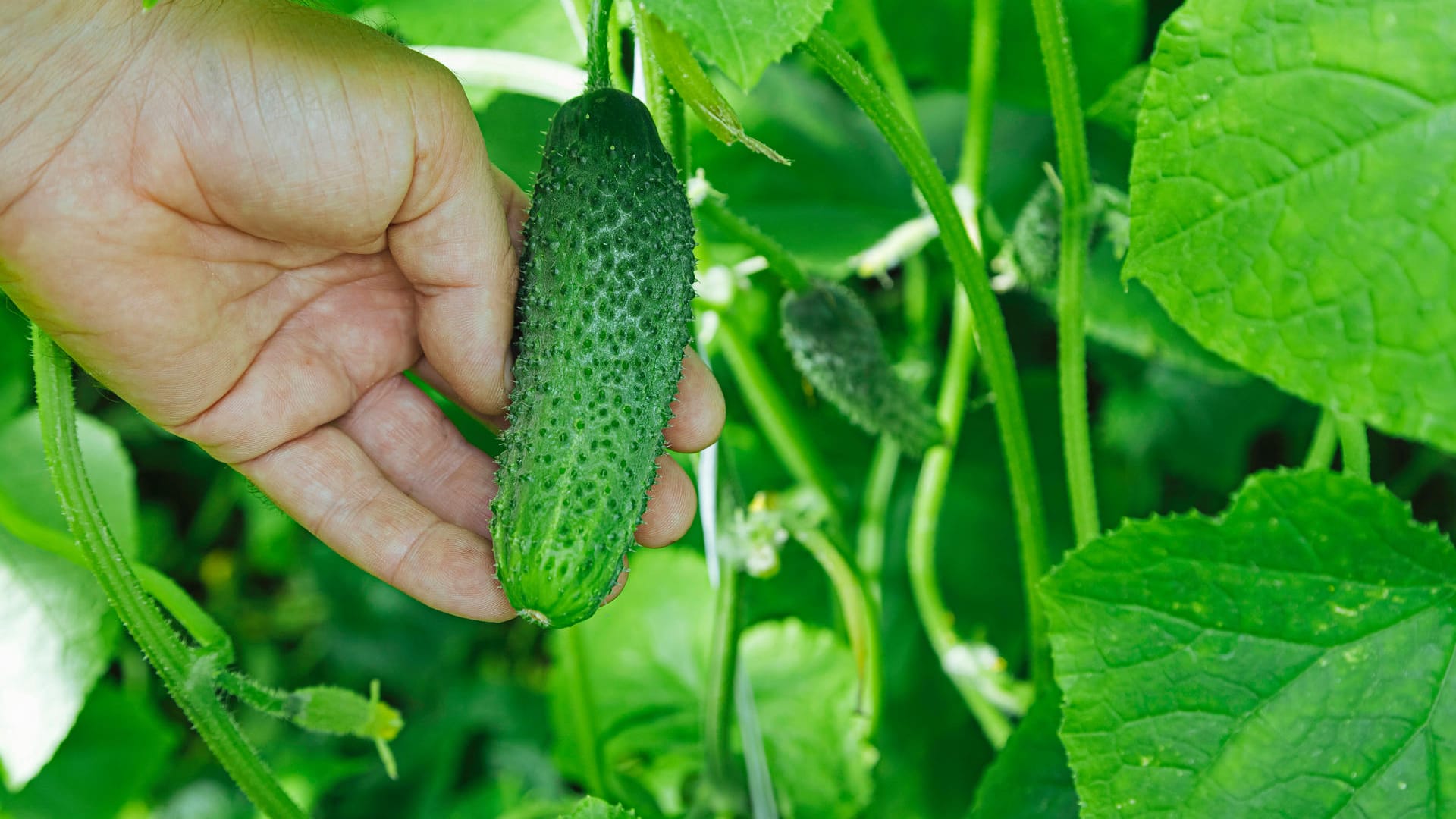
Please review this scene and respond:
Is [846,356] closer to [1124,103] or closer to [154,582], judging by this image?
[1124,103]

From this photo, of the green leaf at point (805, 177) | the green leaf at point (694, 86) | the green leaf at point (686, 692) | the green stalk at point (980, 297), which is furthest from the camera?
the green leaf at point (805, 177)

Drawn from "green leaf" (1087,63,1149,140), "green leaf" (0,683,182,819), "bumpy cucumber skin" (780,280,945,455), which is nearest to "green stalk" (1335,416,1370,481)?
"green leaf" (1087,63,1149,140)

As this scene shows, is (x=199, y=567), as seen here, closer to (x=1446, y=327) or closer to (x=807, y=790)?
(x=807, y=790)

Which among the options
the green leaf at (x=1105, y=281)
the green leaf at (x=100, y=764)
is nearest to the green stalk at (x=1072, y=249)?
the green leaf at (x=1105, y=281)

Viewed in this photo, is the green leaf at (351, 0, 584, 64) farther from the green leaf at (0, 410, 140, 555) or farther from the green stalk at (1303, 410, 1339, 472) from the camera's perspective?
the green stalk at (1303, 410, 1339, 472)

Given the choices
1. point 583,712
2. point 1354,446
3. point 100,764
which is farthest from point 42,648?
point 1354,446

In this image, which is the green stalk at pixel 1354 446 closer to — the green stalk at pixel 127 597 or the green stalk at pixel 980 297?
the green stalk at pixel 980 297
